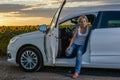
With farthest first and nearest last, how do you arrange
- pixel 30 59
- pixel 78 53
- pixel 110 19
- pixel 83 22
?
pixel 30 59
pixel 110 19
pixel 78 53
pixel 83 22

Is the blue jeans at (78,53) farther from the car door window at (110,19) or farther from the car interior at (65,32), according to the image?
the car door window at (110,19)

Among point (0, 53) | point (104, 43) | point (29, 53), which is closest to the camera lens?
point (104, 43)

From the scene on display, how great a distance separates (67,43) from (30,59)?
42.6 inches

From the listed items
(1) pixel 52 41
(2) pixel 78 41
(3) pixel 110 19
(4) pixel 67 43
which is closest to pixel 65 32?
(4) pixel 67 43

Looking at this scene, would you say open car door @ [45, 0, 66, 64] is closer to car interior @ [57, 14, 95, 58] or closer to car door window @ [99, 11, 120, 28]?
car interior @ [57, 14, 95, 58]

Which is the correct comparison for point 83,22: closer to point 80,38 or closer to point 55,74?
point 80,38

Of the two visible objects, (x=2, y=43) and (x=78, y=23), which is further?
(x=2, y=43)

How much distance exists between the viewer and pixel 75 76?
13.4 metres

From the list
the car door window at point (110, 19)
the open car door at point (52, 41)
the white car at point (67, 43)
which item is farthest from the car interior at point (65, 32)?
the car door window at point (110, 19)

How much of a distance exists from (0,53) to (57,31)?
5558 mm

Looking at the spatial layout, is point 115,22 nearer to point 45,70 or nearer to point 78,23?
point 78,23

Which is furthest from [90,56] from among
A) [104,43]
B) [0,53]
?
Result: [0,53]

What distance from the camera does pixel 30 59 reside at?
1424 cm

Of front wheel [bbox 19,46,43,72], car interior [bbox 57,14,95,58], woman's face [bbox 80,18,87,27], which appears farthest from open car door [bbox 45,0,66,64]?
woman's face [bbox 80,18,87,27]
